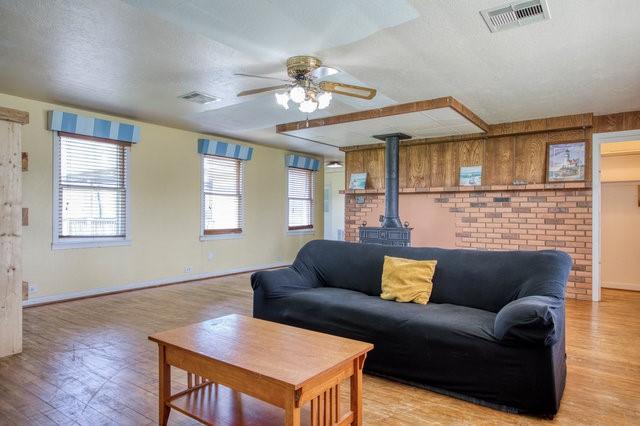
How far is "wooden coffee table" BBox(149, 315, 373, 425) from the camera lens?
5.46 ft

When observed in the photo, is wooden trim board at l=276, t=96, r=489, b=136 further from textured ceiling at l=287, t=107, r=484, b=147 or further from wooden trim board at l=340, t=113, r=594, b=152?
wooden trim board at l=340, t=113, r=594, b=152

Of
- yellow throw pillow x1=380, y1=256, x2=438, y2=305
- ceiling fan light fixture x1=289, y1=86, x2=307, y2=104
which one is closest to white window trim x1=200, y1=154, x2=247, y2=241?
ceiling fan light fixture x1=289, y1=86, x2=307, y2=104

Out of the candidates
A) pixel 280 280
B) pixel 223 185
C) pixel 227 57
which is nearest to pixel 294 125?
pixel 223 185

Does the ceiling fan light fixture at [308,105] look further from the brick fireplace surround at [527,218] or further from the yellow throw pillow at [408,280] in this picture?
the brick fireplace surround at [527,218]

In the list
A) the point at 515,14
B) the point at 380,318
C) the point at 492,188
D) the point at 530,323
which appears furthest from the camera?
the point at 492,188

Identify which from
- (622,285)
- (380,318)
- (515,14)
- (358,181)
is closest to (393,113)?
(515,14)

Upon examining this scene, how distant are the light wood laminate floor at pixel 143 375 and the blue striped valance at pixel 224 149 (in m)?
2.81

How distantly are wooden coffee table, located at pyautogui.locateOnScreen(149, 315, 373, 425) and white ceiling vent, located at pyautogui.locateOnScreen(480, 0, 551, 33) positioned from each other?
219cm

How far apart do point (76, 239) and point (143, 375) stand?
120 inches

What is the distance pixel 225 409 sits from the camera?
2.00 metres

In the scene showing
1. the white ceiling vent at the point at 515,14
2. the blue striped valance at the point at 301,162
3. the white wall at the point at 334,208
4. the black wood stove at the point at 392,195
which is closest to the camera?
the white ceiling vent at the point at 515,14

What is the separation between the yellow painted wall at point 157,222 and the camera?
4.73 meters

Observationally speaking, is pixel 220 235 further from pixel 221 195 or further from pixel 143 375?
pixel 143 375

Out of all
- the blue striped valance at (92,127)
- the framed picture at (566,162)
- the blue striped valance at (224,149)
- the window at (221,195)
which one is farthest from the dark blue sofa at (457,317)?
the blue striped valance at (224,149)
